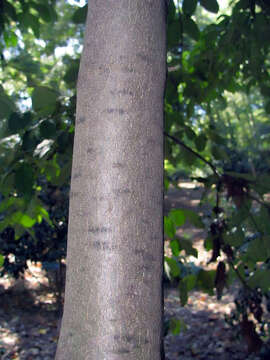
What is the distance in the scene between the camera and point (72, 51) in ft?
37.8

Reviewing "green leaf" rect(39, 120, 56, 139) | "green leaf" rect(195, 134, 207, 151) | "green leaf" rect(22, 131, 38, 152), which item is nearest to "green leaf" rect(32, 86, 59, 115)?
"green leaf" rect(39, 120, 56, 139)

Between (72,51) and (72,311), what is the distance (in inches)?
450

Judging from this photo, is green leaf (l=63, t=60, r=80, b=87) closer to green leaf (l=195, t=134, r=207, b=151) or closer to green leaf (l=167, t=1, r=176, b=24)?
green leaf (l=167, t=1, r=176, b=24)

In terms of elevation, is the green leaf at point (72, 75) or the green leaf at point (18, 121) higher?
the green leaf at point (72, 75)

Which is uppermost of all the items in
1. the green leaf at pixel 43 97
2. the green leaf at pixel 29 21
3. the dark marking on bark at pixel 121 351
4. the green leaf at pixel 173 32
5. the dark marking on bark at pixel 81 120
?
the green leaf at pixel 29 21

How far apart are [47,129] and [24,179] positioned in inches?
11.6

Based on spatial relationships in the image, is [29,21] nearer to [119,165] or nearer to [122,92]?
[122,92]

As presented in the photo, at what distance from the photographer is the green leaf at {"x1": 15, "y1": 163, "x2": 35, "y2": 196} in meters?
1.80

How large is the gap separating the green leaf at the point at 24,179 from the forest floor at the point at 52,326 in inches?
113

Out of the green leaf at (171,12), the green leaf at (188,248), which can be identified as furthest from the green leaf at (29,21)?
the green leaf at (188,248)

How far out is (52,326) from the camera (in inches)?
195

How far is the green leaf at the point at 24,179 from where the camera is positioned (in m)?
1.80

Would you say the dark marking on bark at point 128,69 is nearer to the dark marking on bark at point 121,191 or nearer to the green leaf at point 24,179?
the dark marking on bark at point 121,191

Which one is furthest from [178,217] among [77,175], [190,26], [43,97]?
[190,26]
